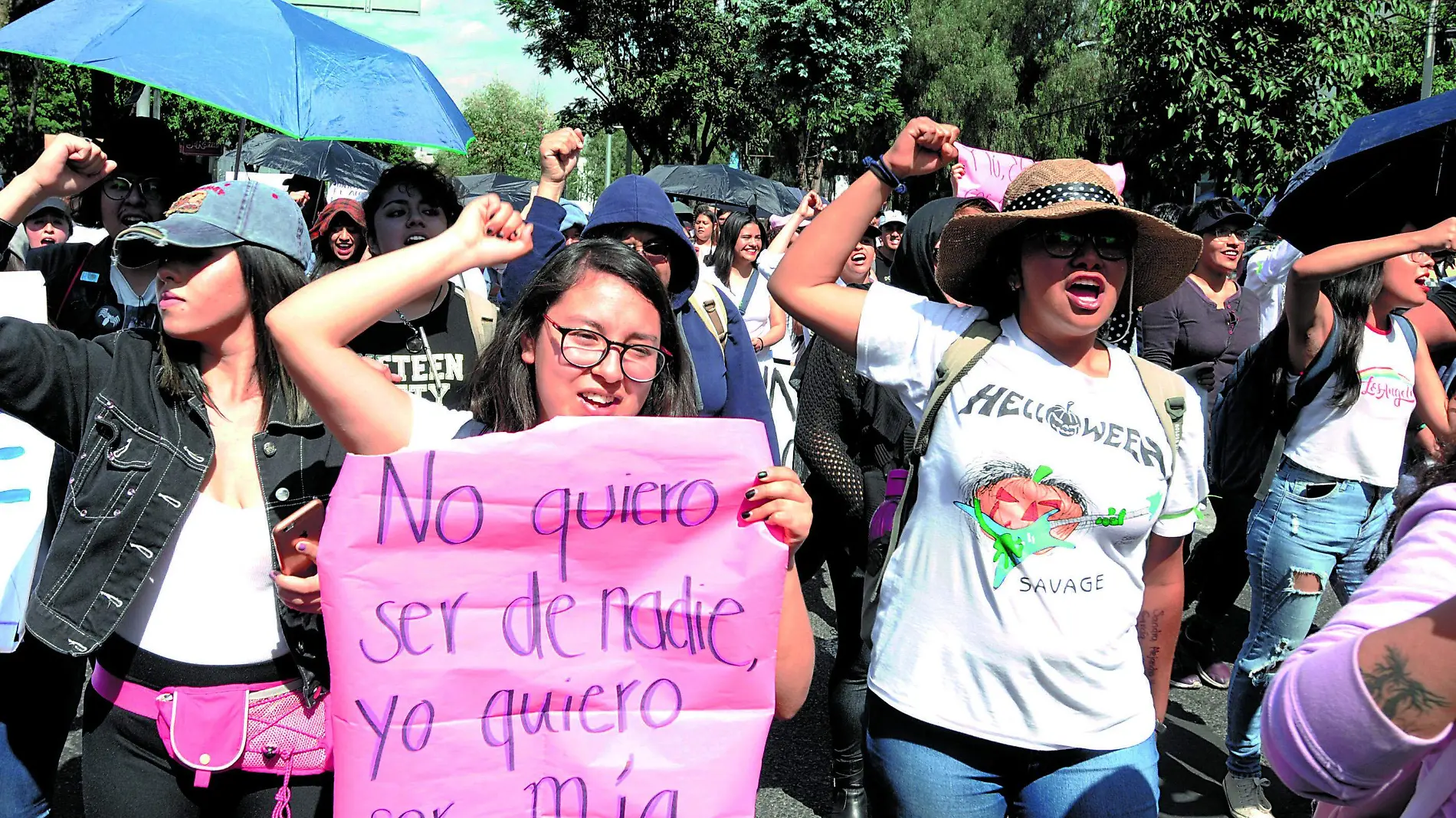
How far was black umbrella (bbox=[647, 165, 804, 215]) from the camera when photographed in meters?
12.1

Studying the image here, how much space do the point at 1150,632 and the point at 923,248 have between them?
1.40 m

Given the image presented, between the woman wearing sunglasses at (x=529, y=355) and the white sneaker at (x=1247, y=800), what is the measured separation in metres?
2.57

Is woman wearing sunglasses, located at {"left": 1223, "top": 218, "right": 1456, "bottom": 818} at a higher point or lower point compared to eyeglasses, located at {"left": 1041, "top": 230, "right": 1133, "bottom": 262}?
lower

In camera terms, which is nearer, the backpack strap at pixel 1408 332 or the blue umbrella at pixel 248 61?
the blue umbrella at pixel 248 61

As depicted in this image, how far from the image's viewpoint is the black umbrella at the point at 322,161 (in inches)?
326

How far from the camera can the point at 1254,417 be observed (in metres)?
3.88

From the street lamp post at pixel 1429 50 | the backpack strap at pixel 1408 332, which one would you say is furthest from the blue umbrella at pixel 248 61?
the street lamp post at pixel 1429 50

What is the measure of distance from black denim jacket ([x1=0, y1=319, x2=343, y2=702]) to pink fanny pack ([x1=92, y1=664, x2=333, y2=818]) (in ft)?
0.19

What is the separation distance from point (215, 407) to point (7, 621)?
2.12 ft

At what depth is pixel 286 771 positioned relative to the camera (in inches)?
88.6

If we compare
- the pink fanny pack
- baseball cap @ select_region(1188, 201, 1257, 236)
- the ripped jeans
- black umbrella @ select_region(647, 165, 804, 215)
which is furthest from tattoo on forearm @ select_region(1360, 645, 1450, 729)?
→ black umbrella @ select_region(647, 165, 804, 215)

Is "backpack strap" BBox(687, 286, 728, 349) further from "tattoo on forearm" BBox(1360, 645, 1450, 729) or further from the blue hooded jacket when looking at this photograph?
"tattoo on forearm" BBox(1360, 645, 1450, 729)

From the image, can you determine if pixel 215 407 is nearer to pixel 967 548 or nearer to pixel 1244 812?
pixel 967 548

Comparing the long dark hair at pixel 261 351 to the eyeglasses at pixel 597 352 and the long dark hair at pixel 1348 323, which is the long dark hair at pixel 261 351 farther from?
the long dark hair at pixel 1348 323
